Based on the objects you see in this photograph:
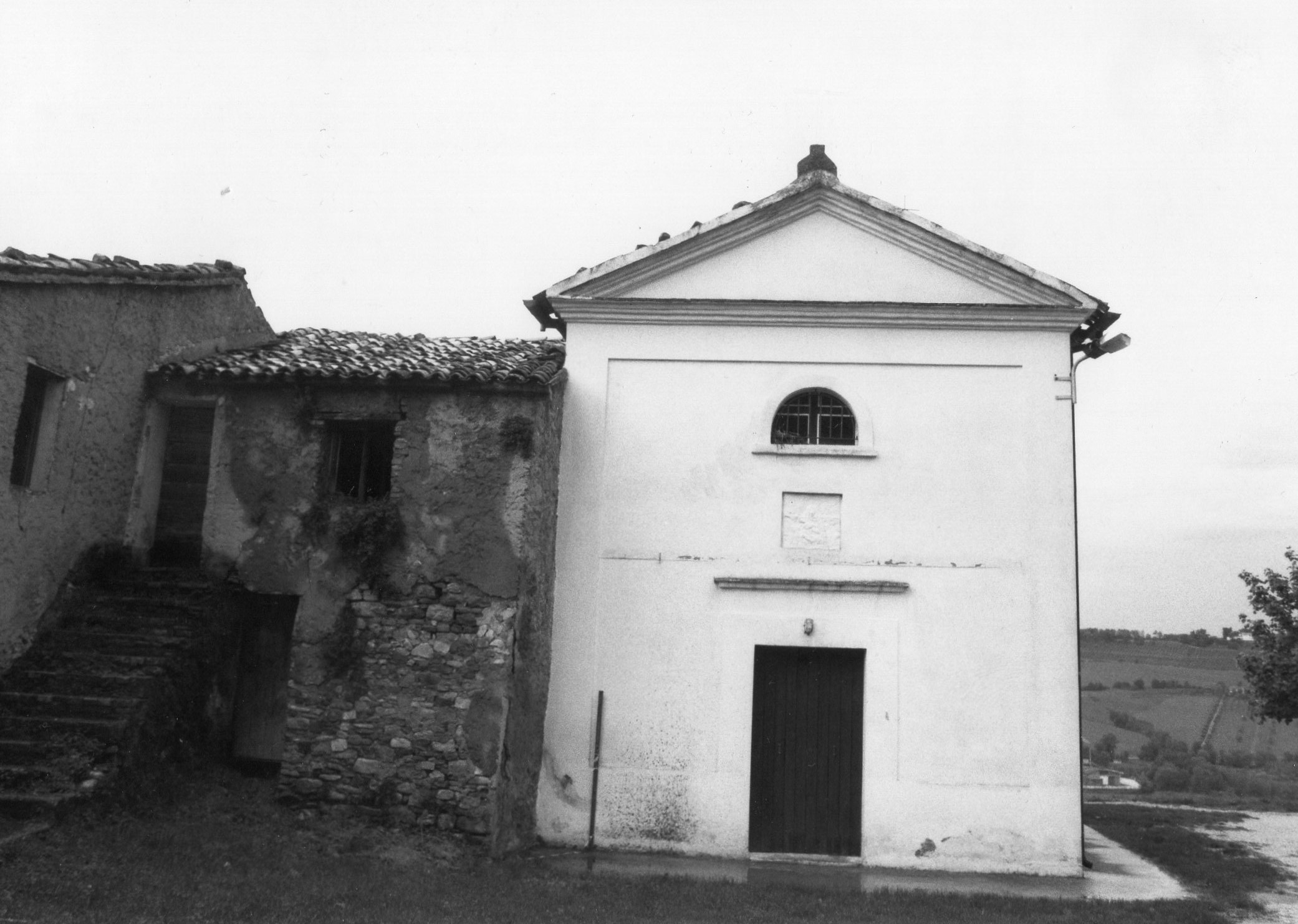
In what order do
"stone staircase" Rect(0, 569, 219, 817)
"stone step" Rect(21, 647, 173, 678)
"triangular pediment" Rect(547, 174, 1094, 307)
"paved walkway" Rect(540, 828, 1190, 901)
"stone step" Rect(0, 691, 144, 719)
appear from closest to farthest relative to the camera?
"stone staircase" Rect(0, 569, 219, 817) < "stone step" Rect(0, 691, 144, 719) < "stone step" Rect(21, 647, 173, 678) < "paved walkway" Rect(540, 828, 1190, 901) < "triangular pediment" Rect(547, 174, 1094, 307)

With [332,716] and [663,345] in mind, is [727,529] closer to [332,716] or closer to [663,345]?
[663,345]

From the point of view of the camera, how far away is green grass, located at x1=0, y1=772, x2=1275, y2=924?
8.08 m

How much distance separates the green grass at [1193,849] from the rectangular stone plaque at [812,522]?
15.2ft

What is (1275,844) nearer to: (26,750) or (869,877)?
(869,877)

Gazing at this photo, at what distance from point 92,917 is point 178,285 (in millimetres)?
7443

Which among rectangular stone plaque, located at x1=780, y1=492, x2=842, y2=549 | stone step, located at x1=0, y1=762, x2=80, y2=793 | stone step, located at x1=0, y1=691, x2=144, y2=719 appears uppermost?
rectangular stone plaque, located at x1=780, y1=492, x2=842, y2=549

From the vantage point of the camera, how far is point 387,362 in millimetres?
12570

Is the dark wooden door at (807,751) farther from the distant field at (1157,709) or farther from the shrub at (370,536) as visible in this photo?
the distant field at (1157,709)

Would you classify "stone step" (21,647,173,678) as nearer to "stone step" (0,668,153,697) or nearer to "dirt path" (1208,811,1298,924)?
"stone step" (0,668,153,697)

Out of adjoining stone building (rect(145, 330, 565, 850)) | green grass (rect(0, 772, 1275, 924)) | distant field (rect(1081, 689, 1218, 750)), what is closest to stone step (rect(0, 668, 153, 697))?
green grass (rect(0, 772, 1275, 924))

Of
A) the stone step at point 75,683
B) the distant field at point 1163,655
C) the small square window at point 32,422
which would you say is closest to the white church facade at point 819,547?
the stone step at point 75,683

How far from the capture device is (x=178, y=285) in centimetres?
1262

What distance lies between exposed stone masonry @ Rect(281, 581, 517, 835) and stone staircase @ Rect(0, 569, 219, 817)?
116cm

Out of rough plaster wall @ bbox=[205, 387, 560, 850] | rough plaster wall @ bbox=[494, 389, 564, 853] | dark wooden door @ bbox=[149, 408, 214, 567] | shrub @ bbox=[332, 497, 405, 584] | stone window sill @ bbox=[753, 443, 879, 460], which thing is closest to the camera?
rough plaster wall @ bbox=[494, 389, 564, 853]
